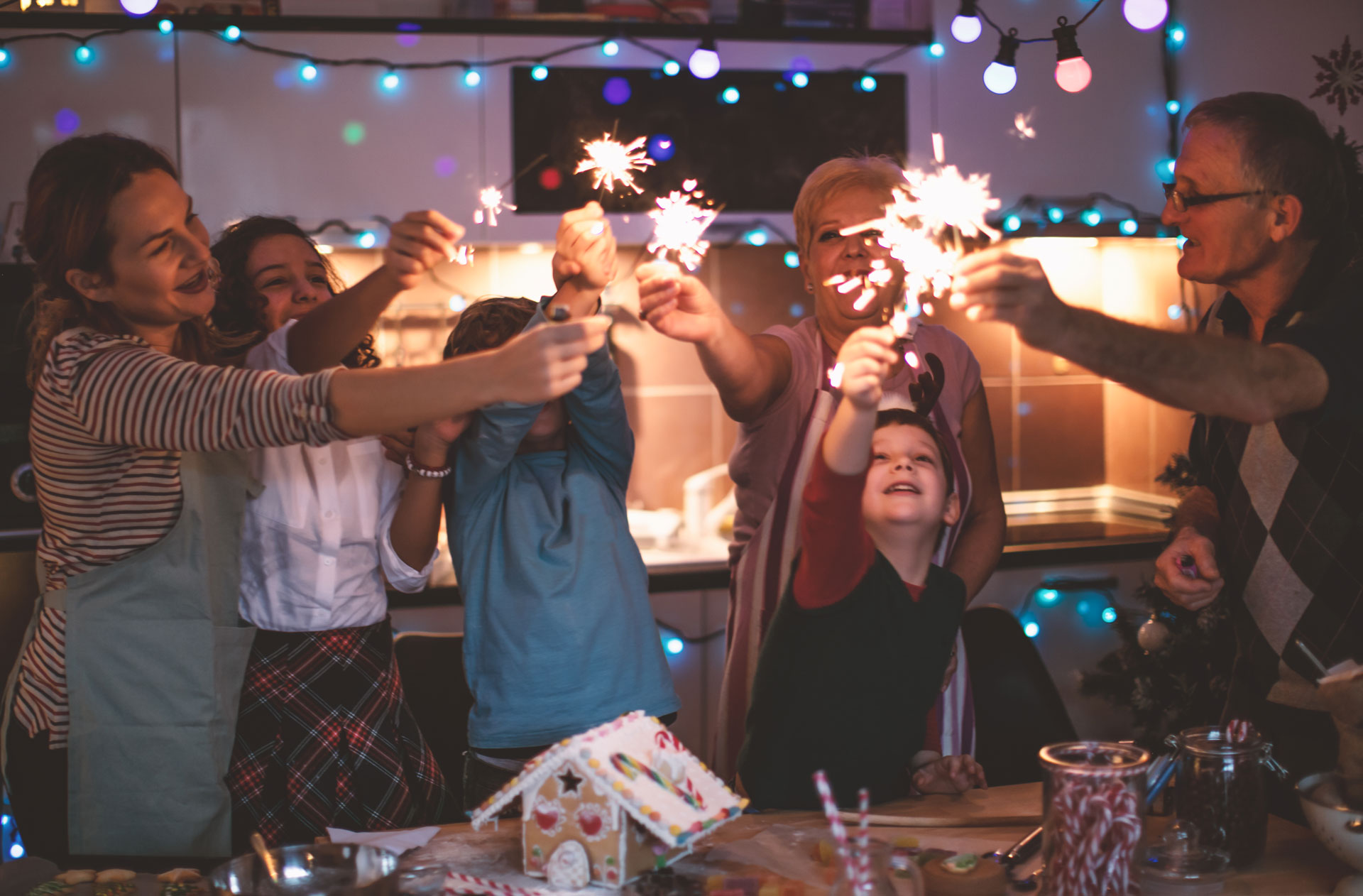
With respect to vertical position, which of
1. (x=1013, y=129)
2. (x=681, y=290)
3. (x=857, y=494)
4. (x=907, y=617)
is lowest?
(x=907, y=617)

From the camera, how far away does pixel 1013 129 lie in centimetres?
335

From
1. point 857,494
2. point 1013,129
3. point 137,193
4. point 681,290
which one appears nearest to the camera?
point 857,494

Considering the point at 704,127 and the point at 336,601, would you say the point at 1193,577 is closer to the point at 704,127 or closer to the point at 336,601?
the point at 336,601

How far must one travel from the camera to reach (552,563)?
1622mm

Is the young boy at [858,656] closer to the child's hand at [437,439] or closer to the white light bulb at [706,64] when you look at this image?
the child's hand at [437,439]

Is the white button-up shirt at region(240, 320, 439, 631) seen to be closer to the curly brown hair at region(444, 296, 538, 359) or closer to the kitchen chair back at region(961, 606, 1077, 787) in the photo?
the curly brown hair at region(444, 296, 538, 359)

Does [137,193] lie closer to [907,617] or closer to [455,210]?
[907,617]

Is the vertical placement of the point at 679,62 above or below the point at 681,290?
above

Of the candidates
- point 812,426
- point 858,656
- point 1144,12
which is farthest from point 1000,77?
point 858,656

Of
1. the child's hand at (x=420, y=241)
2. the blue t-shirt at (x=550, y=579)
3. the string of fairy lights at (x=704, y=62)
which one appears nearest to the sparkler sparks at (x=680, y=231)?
the blue t-shirt at (x=550, y=579)

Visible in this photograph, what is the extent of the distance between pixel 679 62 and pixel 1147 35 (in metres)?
1.47

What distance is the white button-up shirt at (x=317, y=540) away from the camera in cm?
163

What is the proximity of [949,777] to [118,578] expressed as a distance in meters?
1.14

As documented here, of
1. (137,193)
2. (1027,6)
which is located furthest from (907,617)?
(1027,6)
